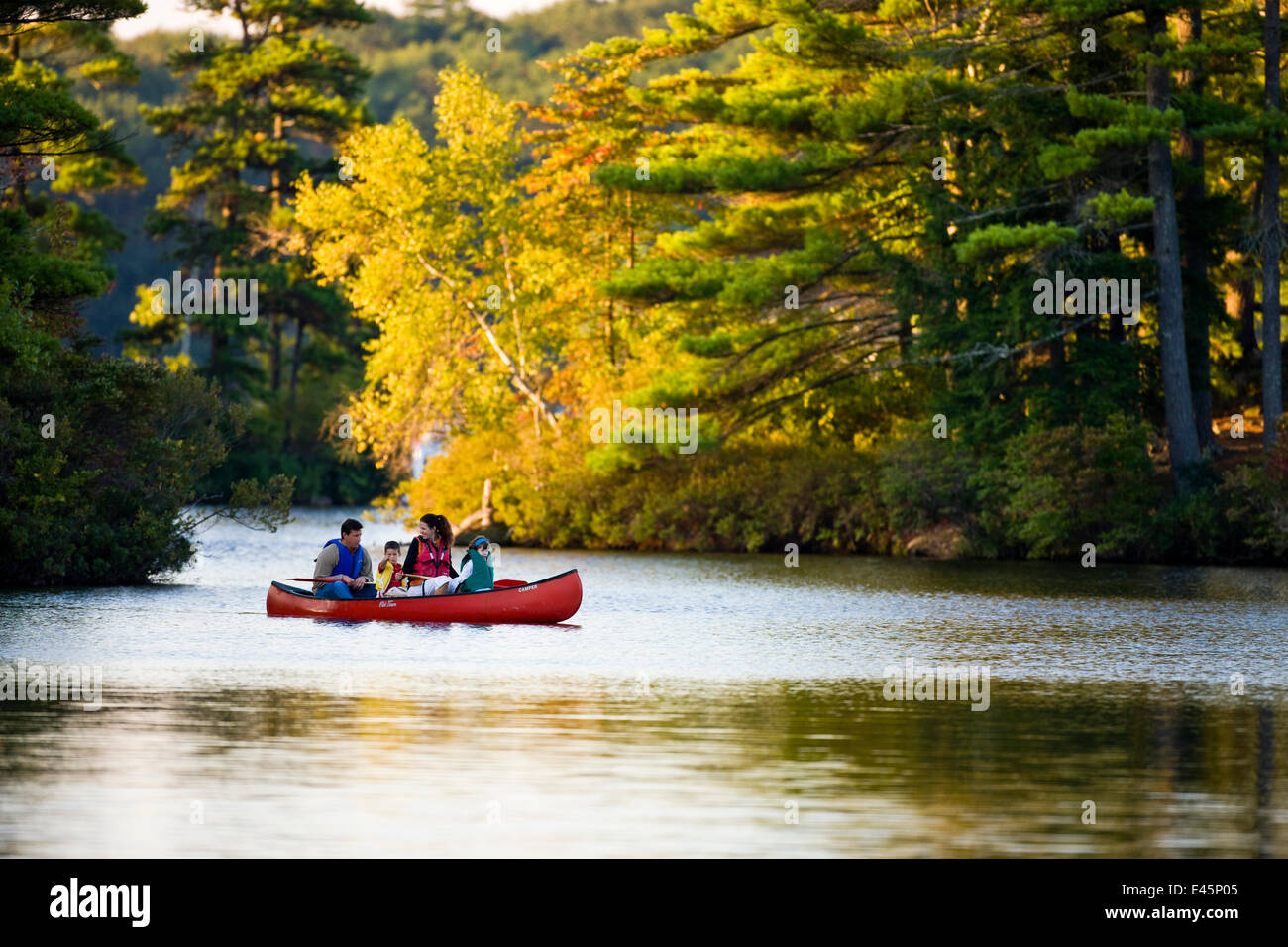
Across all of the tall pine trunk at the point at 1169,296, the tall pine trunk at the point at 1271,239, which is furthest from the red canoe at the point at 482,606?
the tall pine trunk at the point at 1271,239

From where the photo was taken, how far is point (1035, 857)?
959 cm

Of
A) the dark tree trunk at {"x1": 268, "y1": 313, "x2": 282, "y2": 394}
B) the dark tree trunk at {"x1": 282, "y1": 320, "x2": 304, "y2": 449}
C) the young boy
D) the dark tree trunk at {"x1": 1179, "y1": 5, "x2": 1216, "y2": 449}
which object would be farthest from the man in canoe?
the dark tree trunk at {"x1": 282, "y1": 320, "x2": 304, "y2": 449}

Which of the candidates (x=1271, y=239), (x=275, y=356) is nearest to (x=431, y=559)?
(x=1271, y=239)

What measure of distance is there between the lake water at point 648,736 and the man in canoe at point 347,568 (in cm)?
70

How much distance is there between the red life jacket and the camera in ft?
79.0

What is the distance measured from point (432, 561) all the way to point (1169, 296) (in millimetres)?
20279

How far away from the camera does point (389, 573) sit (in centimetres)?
2412

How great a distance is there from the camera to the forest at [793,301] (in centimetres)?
3138

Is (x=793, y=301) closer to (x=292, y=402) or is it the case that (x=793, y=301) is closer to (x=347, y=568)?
(x=347, y=568)

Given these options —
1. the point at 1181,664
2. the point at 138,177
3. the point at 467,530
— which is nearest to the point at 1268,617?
the point at 1181,664

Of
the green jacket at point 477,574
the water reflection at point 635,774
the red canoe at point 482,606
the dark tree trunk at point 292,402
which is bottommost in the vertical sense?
the water reflection at point 635,774

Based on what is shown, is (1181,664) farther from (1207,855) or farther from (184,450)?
(184,450)

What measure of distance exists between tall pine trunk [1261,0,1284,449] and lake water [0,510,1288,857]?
12.7 metres

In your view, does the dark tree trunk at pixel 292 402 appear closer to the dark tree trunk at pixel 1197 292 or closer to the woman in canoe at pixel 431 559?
the dark tree trunk at pixel 1197 292
